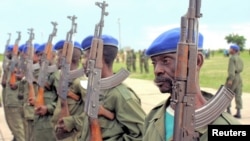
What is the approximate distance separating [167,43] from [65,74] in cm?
226

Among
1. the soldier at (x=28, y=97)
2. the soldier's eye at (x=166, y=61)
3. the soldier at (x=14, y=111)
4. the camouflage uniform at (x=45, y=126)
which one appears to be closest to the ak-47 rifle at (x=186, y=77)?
the soldier's eye at (x=166, y=61)

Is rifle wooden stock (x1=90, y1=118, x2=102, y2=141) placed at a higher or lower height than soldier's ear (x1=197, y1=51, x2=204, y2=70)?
lower

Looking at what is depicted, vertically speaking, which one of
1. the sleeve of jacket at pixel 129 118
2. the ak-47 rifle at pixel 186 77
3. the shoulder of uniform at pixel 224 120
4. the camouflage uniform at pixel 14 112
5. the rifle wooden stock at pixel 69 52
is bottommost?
the camouflage uniform at pixel 14 112

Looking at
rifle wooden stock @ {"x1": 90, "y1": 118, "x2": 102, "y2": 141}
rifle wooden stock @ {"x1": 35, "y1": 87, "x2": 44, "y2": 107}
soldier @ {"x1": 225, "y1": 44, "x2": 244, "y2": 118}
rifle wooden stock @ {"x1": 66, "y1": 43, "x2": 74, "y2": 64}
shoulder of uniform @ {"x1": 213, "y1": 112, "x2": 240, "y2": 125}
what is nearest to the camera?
shoulder of uniform @ {"x1": 213, "y1": 112, "x2": 240, "y2": 125}

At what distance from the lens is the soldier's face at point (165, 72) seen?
2098 millimetres

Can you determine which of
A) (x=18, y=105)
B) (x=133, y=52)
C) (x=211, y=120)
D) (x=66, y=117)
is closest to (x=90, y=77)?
(x=66, y=117)

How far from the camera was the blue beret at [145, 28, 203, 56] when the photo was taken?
2160 millimetres

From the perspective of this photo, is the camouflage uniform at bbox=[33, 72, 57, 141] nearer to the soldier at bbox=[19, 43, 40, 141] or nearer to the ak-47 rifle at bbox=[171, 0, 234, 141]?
the soldier at bbox=[19, 43, 40, 141]

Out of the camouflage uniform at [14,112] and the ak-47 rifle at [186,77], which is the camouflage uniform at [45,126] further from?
the ak-47 rifle at [186,77]

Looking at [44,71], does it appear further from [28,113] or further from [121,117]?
[121,117]

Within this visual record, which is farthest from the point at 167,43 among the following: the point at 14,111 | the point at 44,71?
the point at 14,111

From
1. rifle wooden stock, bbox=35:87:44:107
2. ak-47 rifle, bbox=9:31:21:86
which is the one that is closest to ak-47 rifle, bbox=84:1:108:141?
rifle wooden stock, bbox=35:87:44:107

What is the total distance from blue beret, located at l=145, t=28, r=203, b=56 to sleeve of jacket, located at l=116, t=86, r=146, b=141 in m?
1.07

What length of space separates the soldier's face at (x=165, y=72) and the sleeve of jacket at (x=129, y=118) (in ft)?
3.61
